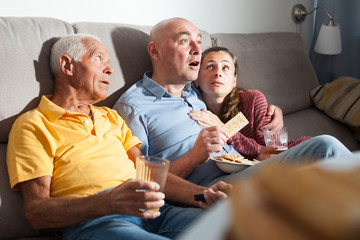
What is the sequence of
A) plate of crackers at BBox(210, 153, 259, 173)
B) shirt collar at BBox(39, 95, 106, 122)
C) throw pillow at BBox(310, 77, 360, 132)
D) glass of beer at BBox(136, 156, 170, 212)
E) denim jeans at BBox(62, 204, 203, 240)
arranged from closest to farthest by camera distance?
glass of beer at BBox(136, 156, 170, 212), denim jeans at BBox(62, 204, 203, 240), shirt collar at BBox(39, 95, 106, 122), plate of crackers at BBox(210, 153, 259, 173), throw pillow at BBox(310, 77, 360, 132)

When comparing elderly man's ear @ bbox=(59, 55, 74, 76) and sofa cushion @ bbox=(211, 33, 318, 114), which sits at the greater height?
elderly man's ear @ bbox=(59, 55, 74, 76)

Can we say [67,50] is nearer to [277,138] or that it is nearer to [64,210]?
[64,210]

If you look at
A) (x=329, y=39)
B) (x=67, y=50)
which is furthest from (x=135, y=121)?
(x=329, y=39)

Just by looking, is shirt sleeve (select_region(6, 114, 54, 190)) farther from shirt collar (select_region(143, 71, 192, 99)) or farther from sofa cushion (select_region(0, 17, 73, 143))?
shirt collar (select_region(143, 71, 192, 99))

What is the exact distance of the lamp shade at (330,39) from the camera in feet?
10.8

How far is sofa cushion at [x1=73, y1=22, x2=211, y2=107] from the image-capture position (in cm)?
186

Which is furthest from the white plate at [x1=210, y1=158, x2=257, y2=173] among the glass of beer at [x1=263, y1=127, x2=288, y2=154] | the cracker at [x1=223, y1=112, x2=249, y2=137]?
the glass of beer at [x1=263, y1=127, x2=288, y2=154]

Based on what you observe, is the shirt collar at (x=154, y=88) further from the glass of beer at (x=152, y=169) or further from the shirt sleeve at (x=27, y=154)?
the glass of beer at (x=152, y=169)

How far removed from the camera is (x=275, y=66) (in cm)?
281

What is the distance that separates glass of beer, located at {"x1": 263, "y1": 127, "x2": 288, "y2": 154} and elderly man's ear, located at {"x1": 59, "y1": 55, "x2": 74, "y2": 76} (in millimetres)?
868

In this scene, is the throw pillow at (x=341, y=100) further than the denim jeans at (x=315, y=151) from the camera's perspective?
Yes

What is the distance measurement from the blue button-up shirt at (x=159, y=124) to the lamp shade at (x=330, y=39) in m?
1.85

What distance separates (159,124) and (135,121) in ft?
0.37

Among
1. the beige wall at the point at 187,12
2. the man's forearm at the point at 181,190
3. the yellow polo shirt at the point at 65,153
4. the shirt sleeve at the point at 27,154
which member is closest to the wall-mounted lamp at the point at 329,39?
the beige wall at the point at 187,12
